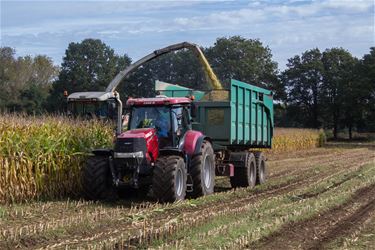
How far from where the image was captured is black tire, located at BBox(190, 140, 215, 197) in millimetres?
12188

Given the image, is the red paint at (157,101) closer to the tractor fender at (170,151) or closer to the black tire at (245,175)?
the tractor fender at (170,151)

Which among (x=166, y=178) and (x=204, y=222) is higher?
(x=166, y=178)

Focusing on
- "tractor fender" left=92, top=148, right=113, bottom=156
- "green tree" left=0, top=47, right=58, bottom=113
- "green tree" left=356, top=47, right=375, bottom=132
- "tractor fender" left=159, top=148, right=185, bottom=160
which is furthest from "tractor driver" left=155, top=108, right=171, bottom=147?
"green tree" left=356, top=47, right=375, bottom=132

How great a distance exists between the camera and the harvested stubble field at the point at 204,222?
299 inches

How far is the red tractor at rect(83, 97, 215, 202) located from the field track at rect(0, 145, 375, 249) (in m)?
0.43

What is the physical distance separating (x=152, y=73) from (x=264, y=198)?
43078 millimetres

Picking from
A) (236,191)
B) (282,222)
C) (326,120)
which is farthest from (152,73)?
(282,222)

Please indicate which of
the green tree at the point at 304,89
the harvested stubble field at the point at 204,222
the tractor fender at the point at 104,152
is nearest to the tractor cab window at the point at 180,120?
the tractor fender at the point at 104,152

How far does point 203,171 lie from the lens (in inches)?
492

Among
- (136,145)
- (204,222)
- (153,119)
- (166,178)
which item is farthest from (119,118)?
(204,222)

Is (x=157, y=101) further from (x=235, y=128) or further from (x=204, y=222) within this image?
(x=204, y=222)

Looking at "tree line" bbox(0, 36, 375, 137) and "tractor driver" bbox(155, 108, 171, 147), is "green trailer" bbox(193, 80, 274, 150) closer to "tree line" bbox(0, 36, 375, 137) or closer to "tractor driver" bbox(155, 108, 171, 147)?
"tractor driver" bbox(155, 108, 171, 147)

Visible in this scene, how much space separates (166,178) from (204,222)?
2088 millimetres

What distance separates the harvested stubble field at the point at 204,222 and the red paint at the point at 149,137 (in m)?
1.03
